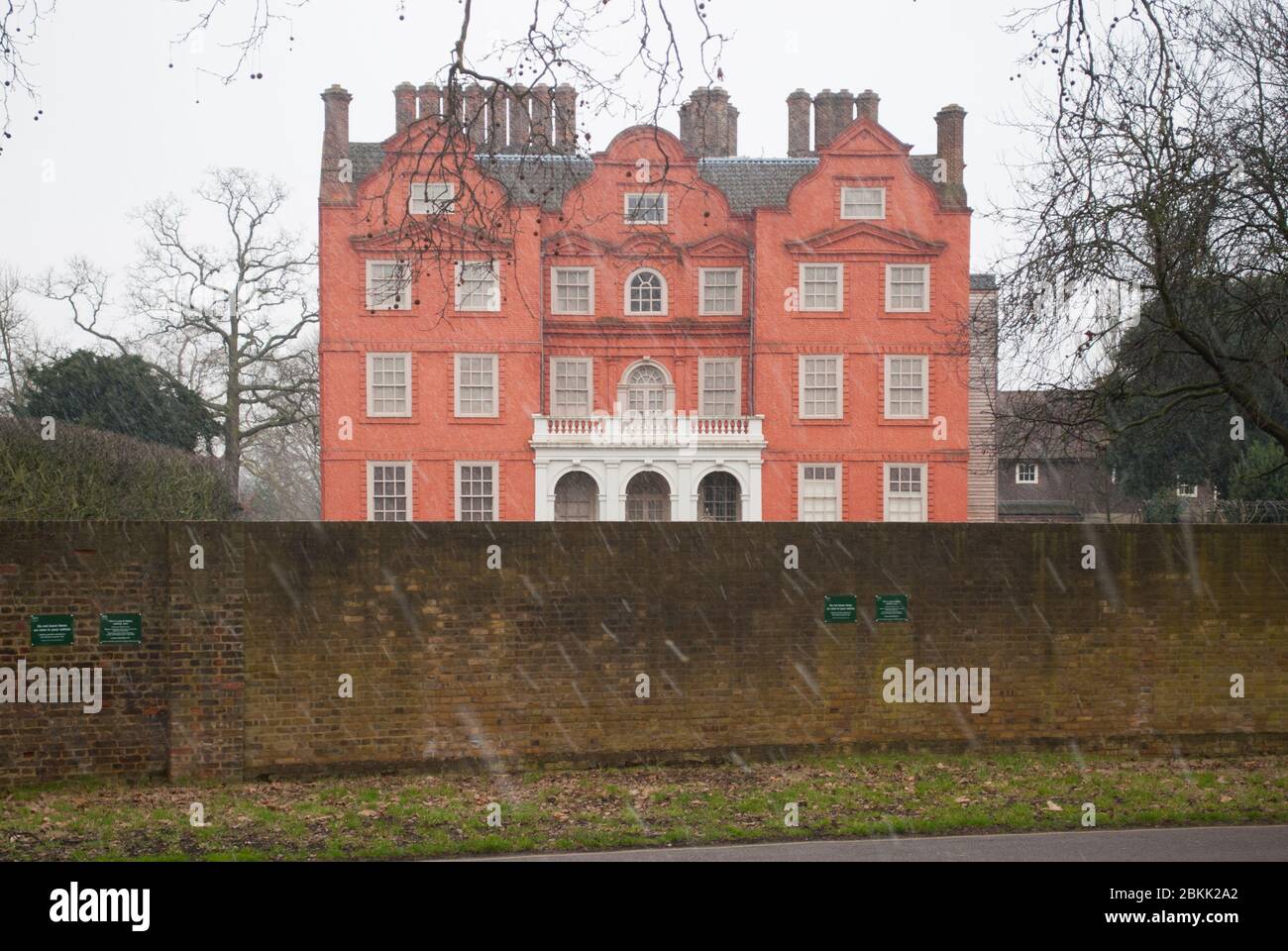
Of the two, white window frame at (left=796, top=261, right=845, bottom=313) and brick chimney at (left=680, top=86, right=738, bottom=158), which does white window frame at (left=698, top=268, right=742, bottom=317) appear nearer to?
white window frame at (left=796, top=261, right=845, bottom=313)

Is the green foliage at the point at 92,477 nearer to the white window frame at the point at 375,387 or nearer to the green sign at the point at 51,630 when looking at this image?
the green sign at the point at 51,630

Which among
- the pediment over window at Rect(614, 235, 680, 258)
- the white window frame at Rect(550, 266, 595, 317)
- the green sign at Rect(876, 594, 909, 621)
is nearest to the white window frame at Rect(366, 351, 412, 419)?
the white window frame at Rect(550, 266, 595, 317)

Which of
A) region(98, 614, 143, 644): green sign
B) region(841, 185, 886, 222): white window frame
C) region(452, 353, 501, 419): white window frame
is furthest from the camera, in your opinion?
region(841, 185, 886, 222): white window frame

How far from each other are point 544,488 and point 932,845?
84.7 ft

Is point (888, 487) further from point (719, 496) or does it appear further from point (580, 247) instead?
point (580, 247)

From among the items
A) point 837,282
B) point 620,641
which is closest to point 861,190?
point 837,282

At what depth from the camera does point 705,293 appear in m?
36.9

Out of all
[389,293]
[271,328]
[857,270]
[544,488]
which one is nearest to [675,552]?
[389,293]

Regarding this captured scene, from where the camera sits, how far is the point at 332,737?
12609mm

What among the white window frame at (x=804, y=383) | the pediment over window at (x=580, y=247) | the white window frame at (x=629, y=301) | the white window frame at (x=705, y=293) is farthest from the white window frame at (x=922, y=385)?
the pediment over window at (x=580, y=247)

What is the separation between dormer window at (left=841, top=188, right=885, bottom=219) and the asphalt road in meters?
28.3

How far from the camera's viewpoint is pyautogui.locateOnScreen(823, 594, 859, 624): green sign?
44.1ft

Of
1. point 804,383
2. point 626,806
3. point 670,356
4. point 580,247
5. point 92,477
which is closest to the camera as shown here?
point 626,806

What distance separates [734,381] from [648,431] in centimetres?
324
